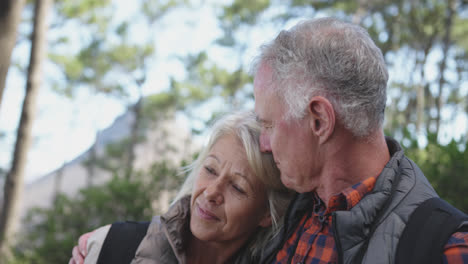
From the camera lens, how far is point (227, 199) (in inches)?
95.2

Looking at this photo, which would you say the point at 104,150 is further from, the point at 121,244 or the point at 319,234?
the point at 319,234

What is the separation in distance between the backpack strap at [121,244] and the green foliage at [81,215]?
297cm

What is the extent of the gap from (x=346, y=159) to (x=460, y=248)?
0.58 metres

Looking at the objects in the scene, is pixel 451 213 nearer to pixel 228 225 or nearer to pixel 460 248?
pixel 460 248

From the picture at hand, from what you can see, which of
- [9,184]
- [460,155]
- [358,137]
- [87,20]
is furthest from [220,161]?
[87,20]

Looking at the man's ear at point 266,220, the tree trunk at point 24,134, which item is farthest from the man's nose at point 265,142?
the tree trunk at point 24,134

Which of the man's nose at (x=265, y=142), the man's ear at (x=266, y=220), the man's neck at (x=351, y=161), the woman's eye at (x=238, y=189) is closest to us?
the man's neck at (x=351, y=161)

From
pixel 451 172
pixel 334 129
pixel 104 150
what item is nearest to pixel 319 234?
pixel 334 129

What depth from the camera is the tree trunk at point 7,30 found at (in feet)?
13.8

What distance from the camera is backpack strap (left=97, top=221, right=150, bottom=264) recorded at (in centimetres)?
231

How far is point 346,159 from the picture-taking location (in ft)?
5.93

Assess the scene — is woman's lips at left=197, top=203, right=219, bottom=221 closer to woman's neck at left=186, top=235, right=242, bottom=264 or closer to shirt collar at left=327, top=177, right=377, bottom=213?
woman's neck at left=186, top=235, right=242, bottom=264

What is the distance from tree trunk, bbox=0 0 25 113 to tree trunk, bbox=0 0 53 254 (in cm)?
239

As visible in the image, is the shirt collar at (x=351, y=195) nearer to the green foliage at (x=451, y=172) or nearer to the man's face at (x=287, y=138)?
the man's face at (x=287, y=138)
